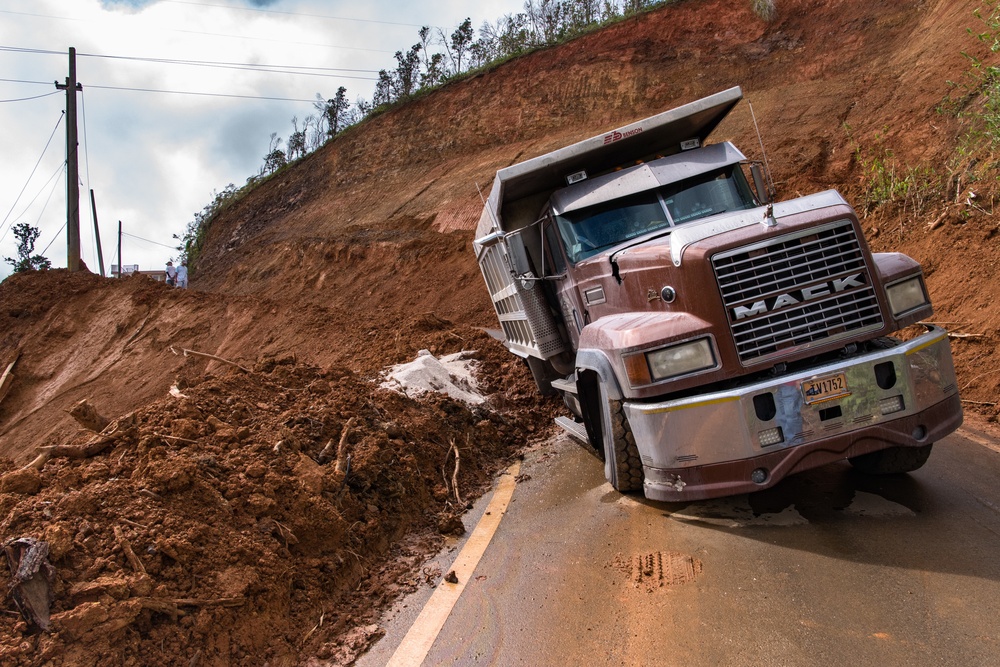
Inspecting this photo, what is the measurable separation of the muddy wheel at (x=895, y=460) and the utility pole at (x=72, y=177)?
75.4ft

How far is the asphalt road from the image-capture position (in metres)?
3.40

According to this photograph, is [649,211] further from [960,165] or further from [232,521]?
[960,165]

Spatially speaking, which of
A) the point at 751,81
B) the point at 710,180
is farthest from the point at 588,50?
the point at 710,180

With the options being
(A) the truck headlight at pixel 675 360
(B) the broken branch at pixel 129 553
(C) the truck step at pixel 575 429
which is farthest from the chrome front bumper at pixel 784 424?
(B) the broken branch at pixel 129 553

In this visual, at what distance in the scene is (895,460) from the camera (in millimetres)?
5305

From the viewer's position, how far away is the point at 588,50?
2427 cm

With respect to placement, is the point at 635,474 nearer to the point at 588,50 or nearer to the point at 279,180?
the point at 588,50

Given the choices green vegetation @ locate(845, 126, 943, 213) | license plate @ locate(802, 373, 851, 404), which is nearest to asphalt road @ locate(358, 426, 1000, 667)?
license plate @ locate(802, 373, 851, 404)

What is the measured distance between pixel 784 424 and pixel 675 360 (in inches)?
28.8

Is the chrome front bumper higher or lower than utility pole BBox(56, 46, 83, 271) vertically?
lower

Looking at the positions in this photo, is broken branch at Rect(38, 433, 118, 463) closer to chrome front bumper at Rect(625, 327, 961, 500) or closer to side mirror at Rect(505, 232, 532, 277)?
chrome front bumper at Rect(625, 327, 961, 500)

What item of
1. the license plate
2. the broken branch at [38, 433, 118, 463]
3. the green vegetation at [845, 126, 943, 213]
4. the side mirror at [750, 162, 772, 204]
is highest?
the side mirror at [750, 162, 772, 204]

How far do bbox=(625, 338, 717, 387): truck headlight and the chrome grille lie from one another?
0.22 metres

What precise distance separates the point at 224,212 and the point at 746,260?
30.4 metres
